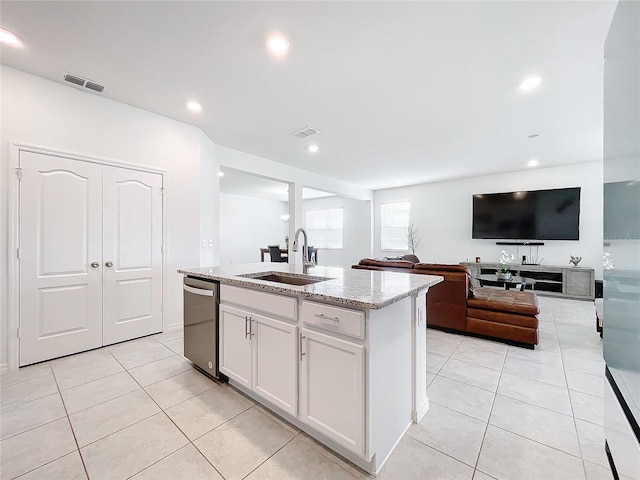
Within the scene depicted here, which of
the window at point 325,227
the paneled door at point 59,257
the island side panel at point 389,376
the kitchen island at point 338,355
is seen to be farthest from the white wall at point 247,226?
the island side panel at point 389,376

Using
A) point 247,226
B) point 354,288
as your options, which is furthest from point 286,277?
point 247,226

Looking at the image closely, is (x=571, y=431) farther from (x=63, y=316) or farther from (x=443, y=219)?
(x=443, y=219)

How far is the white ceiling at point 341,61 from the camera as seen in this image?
72.8 inches

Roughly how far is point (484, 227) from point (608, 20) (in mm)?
4994

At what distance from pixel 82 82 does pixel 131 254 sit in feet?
5.90

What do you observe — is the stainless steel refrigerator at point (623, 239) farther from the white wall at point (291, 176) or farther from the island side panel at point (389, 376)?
the white wall at point (291, 176)

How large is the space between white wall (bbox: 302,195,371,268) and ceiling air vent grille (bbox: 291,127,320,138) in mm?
4728

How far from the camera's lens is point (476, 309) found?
325 centimetres

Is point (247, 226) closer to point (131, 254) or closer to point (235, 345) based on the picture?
point (131, 254)

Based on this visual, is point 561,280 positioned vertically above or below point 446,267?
below

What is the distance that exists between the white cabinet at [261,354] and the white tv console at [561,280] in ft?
15.3

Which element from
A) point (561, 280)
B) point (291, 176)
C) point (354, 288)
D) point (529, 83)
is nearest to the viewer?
point (354, 288)

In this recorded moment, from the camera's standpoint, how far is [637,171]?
0.71 metres

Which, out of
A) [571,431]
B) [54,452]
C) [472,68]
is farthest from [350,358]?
[472,68]
